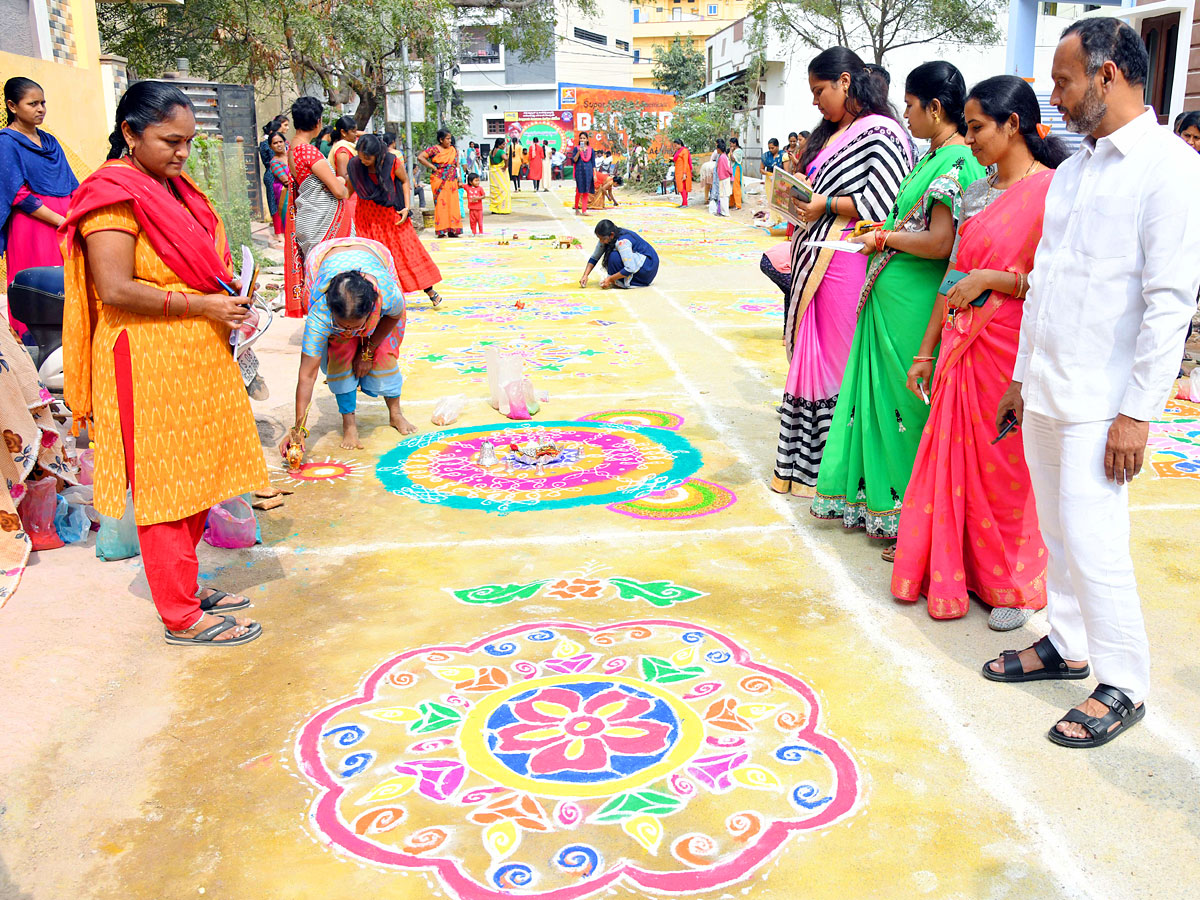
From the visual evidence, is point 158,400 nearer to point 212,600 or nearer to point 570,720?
point 212,600

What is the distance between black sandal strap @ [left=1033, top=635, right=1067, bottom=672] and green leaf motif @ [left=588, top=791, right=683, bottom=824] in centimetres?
128

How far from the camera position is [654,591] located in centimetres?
379

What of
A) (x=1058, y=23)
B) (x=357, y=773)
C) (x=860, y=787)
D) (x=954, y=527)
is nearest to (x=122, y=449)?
(x=357, y=773)

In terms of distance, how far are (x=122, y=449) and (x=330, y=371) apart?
2.32 m

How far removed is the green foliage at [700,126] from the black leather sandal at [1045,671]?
28.1 metres

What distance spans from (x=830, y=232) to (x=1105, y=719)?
2459 millimetres

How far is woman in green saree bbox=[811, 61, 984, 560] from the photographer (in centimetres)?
371

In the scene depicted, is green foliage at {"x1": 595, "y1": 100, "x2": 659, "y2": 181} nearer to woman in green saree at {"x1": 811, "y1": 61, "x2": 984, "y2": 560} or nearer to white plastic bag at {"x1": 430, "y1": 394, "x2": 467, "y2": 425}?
white plastic bag at {"x1": 430, "y1": 394, "x2": 467, "y2": 425}

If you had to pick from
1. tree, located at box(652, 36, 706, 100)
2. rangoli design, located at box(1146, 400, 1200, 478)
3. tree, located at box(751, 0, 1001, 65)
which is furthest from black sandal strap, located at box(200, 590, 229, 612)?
tree, located at box(652, 36, 706, 100)

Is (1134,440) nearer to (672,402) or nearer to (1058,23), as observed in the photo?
(672,402)

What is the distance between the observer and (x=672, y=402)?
6508 mm

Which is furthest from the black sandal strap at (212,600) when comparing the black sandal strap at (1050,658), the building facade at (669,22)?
the building facade at (669,22)

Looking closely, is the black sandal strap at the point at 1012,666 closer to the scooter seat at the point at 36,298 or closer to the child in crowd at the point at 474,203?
the scooter seat at the point at 36,298

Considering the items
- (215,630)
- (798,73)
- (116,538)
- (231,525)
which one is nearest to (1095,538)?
(215,630)
